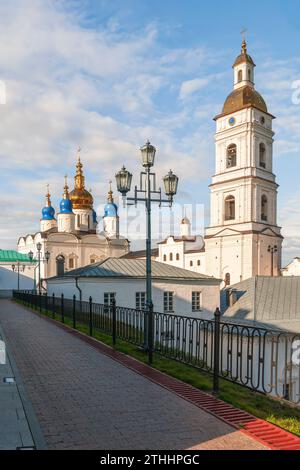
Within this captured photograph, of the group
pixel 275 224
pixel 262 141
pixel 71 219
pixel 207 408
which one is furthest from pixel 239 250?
pixel 207 408

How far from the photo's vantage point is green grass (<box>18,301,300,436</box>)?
5.48m

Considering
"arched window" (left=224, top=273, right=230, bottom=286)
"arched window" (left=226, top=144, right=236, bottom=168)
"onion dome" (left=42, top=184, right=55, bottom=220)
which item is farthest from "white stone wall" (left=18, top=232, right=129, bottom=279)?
"arched window" (left=226, top=144, right=236, bottom=168)

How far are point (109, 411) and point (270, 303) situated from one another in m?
22.2

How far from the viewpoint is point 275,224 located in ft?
146

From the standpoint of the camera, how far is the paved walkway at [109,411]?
4523 millimetres

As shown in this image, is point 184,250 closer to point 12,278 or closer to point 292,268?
point 292,268

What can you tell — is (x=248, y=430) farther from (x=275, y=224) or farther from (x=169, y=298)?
(x=275, y=224)

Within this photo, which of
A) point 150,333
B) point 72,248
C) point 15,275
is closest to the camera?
point 150,333

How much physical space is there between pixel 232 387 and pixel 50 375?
322cm

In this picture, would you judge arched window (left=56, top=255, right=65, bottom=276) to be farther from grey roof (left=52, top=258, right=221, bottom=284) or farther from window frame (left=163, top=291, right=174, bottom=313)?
window frame (left=163, top=291, right=174, bottom=313)

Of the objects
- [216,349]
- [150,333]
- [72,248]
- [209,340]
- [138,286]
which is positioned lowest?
[138,286]

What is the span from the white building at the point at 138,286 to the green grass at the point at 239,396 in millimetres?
15159

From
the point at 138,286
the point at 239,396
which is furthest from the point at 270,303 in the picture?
the point at 239,396

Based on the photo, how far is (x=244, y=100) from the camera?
4300cm
